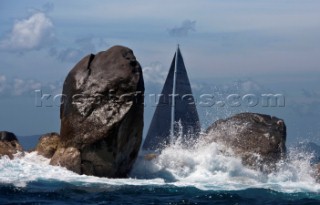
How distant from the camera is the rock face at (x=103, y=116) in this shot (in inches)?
1131

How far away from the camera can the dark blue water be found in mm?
23250

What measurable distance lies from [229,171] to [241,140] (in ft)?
7.69

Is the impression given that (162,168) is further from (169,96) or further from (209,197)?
(169,96)

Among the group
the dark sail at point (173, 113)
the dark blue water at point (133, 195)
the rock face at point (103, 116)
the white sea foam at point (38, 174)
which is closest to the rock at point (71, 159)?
the rock face at point (103, 116)

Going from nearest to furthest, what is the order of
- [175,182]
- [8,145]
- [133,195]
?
[133,195] → [175,182] → [8,145]

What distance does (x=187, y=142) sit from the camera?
34250 millimetres

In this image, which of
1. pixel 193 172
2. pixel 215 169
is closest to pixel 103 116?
pixel 193 172

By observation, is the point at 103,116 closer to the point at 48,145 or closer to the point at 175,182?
the point at 48,145

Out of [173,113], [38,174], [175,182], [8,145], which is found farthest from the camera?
[173,113]

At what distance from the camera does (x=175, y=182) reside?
2906 centimetres

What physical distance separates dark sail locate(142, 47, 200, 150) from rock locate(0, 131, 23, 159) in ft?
37.4

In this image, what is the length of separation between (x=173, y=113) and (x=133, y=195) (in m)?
18.3

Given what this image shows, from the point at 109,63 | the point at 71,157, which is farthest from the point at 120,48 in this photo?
the point at 71,157

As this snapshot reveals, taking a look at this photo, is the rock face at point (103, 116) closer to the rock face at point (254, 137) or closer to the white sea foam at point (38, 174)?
the white sea foam at point (38, 174)
